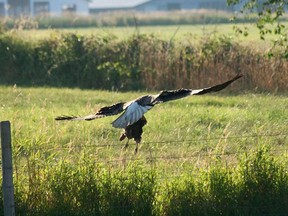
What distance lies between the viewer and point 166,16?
6544cm

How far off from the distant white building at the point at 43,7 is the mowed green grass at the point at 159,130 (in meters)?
66.1

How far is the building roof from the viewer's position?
342 ft

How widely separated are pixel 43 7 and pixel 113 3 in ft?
45.1

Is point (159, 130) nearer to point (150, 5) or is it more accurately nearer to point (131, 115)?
point (131, 115)

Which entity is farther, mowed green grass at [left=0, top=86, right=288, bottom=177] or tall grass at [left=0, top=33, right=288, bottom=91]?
tall grass at [left=0, top=33, right=288, bottom=91]

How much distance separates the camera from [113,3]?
104688mm

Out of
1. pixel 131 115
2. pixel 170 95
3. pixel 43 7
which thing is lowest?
pixel 43 7

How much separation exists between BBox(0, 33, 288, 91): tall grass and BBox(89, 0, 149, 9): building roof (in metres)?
80.7

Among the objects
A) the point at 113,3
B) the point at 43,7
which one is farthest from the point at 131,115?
the point at 113,3

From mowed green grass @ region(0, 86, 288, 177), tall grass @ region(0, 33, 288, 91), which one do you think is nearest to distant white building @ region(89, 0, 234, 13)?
tall grass @ region(0, 33, 288, 91)

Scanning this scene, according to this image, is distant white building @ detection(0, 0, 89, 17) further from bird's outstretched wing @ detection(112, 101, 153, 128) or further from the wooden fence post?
bird's outstretched wing @ detection(112, 101, 153, 128)

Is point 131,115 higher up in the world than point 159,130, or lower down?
higher up

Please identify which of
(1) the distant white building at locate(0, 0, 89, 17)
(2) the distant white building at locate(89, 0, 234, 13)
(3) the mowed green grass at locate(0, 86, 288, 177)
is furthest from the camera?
(2) the distant white building at locate(89, 0, 234, 13)

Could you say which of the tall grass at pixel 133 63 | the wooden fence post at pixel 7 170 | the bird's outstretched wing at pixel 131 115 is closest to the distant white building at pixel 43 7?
the tall grass at pixel 133 63
